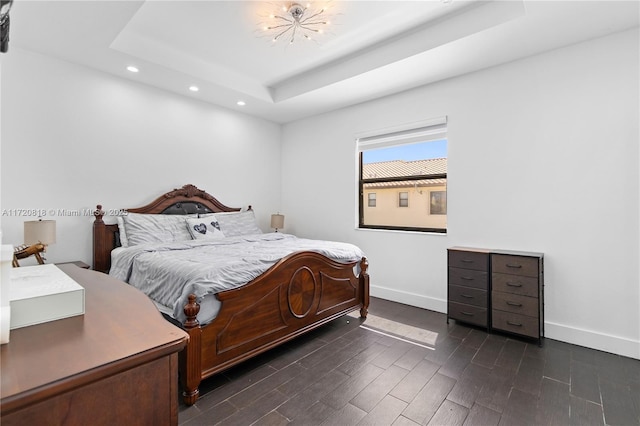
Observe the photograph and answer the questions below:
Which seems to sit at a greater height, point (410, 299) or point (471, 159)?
point (471, 159)

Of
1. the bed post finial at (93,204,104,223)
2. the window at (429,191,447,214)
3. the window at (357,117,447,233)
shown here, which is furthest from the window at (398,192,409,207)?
the bed post finial at (93,204,104,223)

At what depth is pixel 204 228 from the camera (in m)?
3.64

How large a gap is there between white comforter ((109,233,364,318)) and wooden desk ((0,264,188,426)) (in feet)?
4.70

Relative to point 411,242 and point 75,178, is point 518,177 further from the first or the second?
point 75,178

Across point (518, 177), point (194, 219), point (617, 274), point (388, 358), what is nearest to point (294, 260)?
Result: point (388, 358)

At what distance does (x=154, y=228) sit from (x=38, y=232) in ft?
3.17

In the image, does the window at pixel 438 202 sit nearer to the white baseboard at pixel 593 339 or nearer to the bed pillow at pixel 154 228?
the white baseboard at pixel 593 339

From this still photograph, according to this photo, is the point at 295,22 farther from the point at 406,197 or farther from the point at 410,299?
the point at 410,299

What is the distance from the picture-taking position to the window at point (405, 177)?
3658 millimetres

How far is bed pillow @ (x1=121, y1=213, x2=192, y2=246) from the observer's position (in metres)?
3.24

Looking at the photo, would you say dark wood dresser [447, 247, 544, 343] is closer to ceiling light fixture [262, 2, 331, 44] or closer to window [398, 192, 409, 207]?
window [398, 192, 409, 207]

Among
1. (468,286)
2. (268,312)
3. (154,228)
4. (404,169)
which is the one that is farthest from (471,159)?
(154,228)

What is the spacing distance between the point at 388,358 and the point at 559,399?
3.49ft

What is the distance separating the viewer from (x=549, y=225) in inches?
112
